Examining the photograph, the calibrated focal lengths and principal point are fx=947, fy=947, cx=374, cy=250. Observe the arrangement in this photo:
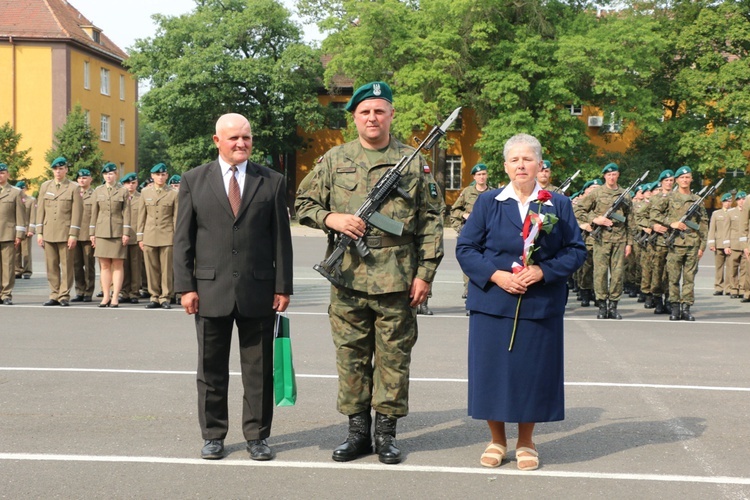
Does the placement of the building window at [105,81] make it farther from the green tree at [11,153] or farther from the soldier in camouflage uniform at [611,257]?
the soldier in camouflage uniform at [611,257]

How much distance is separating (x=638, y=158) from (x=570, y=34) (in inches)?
379

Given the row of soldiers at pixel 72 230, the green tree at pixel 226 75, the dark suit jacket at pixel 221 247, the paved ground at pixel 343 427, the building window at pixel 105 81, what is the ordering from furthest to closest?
the building window at pixel 105 81 → the green tree at pixel 226 75 → the row of soldiers at pixel 72 230 → the dark suit jacket at pixel 221 247 → the paved ground at pixel 343 427

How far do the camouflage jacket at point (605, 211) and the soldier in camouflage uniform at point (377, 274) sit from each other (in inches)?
350

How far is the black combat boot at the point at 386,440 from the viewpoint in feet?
18.8

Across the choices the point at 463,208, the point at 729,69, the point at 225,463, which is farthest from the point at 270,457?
the point at 729,69

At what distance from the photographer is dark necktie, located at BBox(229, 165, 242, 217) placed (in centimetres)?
582

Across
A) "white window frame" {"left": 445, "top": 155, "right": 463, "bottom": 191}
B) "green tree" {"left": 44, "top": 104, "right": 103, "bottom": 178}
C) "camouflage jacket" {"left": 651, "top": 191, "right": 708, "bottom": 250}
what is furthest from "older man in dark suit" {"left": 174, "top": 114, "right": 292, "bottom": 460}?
"white window frame" {"left": 445, "top": 155, "right": 463, "bottom": 191}

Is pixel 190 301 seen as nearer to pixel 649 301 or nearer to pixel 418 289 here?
pixel 418 289

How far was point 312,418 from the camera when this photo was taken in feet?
22.8

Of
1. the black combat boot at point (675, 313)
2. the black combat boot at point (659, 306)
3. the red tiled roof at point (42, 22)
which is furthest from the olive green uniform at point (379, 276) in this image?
the red tiled roof at point (42, 22)

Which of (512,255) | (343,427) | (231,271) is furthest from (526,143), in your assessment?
(343,427)

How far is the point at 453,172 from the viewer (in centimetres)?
6531

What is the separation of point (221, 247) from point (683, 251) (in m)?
10.2

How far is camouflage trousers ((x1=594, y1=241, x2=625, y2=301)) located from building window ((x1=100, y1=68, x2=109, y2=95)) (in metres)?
55.7
